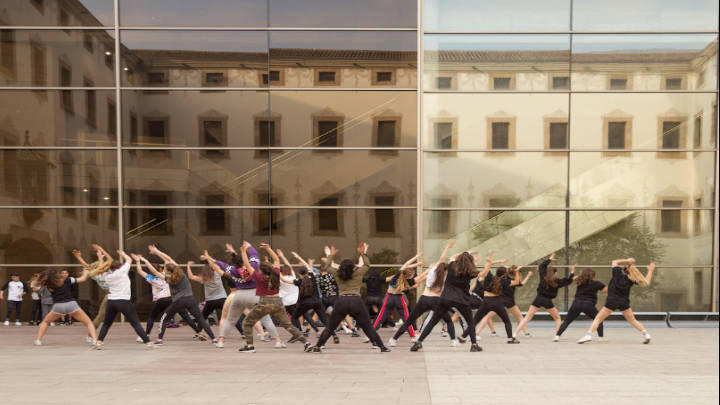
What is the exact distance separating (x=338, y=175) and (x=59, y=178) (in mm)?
7771

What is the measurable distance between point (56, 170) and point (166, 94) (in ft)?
12.2

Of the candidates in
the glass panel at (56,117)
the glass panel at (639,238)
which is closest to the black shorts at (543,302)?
the glass panel at (639,238)

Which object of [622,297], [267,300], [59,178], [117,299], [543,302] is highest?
[59,178]

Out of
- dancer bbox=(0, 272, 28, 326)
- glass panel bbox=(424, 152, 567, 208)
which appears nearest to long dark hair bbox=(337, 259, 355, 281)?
glass panel bbox=(424, 152, 567, 208)

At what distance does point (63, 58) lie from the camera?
15.8 metres

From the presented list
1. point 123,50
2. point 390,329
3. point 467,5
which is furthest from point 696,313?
point 123,50

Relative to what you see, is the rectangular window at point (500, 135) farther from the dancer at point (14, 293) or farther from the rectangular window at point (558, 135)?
the dancer at point (14, 293)

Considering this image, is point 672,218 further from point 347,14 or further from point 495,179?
point 347,14

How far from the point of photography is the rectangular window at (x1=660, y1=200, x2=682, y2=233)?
51.3 feet

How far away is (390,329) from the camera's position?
13945 millimetres

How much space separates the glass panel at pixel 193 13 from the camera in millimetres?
15719

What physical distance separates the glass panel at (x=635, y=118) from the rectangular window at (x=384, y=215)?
17.7 ft

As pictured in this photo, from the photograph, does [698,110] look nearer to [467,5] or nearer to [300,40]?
[467,5]

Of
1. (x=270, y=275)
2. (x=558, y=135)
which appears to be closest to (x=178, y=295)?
(x=270, y=275)
